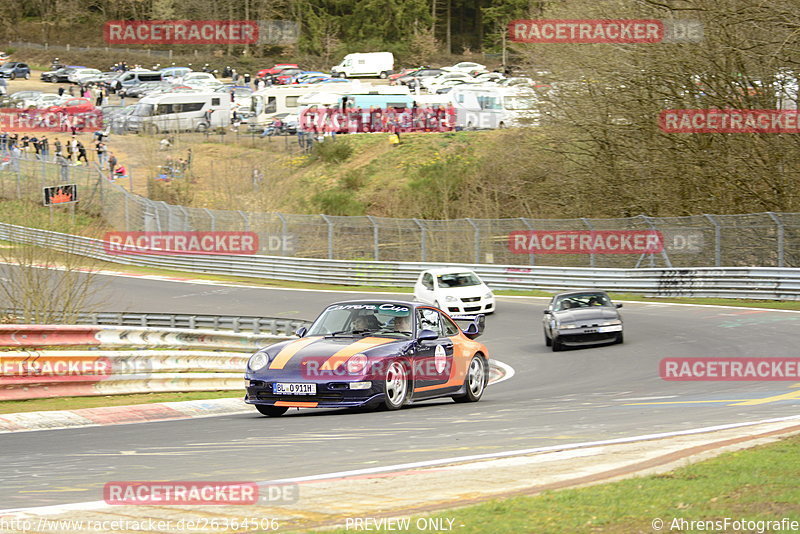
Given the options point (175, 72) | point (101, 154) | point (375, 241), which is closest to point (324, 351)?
point (375, 241)

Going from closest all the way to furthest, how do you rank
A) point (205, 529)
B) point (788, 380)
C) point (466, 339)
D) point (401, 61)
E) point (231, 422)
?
point (205, 529), point (231, 422), point (466, 339), point (788, 380), point (401, 61)

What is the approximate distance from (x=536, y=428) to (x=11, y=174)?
4808 cm

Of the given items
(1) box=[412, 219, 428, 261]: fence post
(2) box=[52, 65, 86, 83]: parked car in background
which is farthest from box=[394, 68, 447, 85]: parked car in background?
(1) box=[412, 219, 428, 261]: fence post

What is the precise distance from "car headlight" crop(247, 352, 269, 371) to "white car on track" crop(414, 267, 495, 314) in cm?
1631

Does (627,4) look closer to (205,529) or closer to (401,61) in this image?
(205,529)

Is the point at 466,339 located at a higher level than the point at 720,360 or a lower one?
higher

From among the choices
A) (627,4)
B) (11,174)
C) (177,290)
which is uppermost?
(627,4)

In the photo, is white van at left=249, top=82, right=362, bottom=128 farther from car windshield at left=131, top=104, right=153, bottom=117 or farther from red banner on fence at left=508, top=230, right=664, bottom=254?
red banner on fence at left=508, top=230, right=664, bottom=254

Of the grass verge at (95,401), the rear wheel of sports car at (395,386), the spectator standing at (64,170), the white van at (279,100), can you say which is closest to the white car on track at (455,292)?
the grass verge at (95,401)

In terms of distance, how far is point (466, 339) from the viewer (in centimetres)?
1366

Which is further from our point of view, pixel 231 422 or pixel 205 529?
pixel 231 422

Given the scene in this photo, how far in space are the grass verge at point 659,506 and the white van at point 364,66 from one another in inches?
3283

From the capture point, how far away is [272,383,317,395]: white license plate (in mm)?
11328

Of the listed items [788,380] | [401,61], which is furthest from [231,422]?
[401,61]
